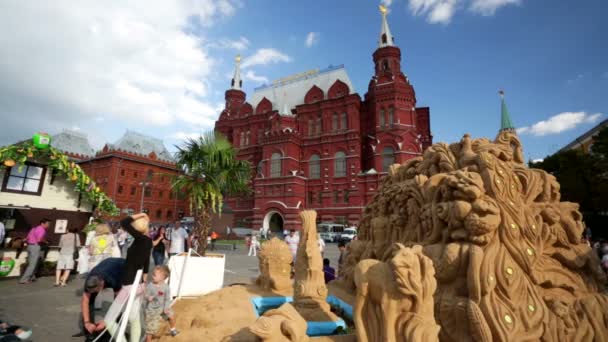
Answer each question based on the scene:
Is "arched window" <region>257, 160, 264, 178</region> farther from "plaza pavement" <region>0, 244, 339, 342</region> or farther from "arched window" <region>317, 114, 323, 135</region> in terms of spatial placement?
"plaza pavement" <region>0, 244, 339, 342</region>

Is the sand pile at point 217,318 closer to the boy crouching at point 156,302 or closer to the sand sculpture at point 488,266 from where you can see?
the boy crouching at point 156,302

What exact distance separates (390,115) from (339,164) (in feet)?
22.3

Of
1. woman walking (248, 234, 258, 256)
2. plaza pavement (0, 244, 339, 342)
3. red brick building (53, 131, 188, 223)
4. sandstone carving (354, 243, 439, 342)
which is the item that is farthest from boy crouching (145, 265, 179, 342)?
red brick building (53, 131, 188, 223)

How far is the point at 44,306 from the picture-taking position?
5.49m

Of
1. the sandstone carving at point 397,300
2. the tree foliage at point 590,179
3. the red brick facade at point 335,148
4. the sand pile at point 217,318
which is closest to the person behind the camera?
the sandstone carving at point 397,300

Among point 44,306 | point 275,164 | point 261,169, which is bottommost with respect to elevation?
point 44,306

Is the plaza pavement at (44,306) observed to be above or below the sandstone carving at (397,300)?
below

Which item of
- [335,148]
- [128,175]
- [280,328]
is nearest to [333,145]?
[335,148]

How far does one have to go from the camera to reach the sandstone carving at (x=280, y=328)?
229 centimetres

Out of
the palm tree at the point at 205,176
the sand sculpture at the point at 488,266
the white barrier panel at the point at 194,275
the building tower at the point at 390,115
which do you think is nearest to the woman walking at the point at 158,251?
the palm tree at the point at 205,176

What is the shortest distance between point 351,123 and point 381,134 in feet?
11.1

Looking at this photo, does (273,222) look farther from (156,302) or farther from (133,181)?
(156,302)

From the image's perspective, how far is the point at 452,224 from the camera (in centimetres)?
343

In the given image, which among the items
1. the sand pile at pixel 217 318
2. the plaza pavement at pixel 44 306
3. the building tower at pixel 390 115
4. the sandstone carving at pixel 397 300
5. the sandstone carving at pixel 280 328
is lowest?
the plaza pavement at pixel 44 306
